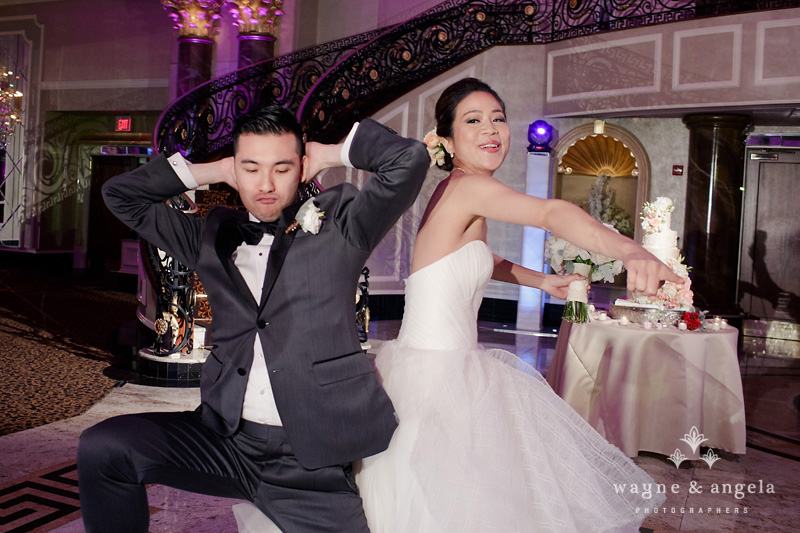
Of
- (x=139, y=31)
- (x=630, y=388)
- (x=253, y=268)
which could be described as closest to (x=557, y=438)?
(x=253, y=268)

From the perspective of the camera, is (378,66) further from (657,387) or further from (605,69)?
(657,387)

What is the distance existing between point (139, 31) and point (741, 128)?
11486 millimetres

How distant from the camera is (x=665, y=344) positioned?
14.3ft

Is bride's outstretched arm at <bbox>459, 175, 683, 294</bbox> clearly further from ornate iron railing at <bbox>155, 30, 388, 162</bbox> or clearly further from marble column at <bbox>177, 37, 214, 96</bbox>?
marble column at <bbox>177, 37, 214, 96</bbox>

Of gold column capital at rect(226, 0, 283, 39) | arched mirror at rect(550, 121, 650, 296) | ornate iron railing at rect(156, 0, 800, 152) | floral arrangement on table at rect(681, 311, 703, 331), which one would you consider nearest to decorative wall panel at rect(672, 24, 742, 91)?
ornate iron railing at rect(156, 0, 800, 152)

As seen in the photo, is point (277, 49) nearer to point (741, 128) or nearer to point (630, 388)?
point (741, 128)

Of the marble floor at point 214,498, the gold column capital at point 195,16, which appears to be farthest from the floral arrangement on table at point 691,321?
the gold column capital at point 195,16

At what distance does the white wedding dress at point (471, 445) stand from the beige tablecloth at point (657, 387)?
2131mm

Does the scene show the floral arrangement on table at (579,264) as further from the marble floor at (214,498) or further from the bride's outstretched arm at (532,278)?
the bride's outstretched arm at (532,278)

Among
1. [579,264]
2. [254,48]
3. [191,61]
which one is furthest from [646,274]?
[191,61]

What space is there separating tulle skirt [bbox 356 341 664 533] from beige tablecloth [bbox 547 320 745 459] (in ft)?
7.29

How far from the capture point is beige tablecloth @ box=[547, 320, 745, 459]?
436 centimetres

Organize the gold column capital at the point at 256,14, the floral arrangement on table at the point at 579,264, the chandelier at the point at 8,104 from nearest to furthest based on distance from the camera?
1. the floral arrangement on table at the point at 579,264
2. the gold column capital at the point at 256,14
3. the chandelier at the point at 8,104

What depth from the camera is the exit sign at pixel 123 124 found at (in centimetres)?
1508
